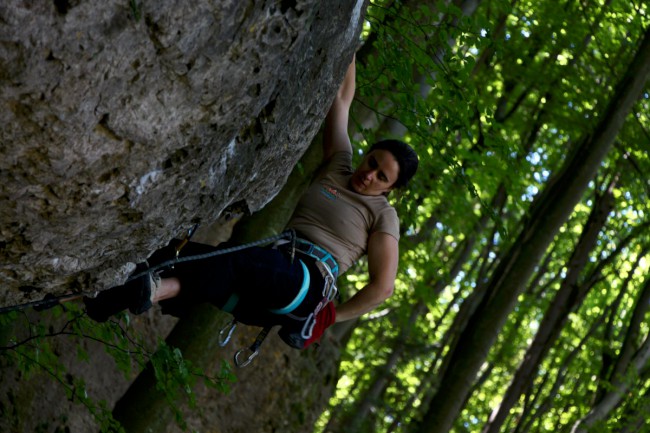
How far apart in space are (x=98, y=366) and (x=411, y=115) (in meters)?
5.44

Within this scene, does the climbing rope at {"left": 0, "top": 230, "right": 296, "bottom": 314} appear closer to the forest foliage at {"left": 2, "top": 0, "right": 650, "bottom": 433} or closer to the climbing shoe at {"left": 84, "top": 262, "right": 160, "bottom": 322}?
the climbing shoe at {"left": 84, "top": 262, "right": 160, "bottom": 322}

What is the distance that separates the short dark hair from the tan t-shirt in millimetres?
187

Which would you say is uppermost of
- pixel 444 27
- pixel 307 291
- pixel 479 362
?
pixel 444 27

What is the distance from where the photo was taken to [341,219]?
509 cm

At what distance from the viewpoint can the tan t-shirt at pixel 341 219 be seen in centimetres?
508

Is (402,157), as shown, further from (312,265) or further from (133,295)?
(133,295)

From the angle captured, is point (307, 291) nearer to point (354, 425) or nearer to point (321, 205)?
point (321, 205)

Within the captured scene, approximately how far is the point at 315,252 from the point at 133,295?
1.07m

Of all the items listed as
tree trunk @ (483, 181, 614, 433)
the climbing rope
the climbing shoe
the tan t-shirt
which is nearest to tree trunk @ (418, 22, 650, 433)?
tree trunk @ (483, 181, 614, 433)

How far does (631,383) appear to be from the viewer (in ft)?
38.9

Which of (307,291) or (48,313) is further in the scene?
(48,313)

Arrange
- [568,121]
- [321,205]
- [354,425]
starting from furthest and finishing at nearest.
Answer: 1. [354,425]
2. [568,121]
3. [321,205]

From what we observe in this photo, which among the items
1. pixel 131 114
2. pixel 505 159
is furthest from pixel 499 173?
pixel 131 114

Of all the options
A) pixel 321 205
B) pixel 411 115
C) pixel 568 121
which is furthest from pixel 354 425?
pixel 321 205
